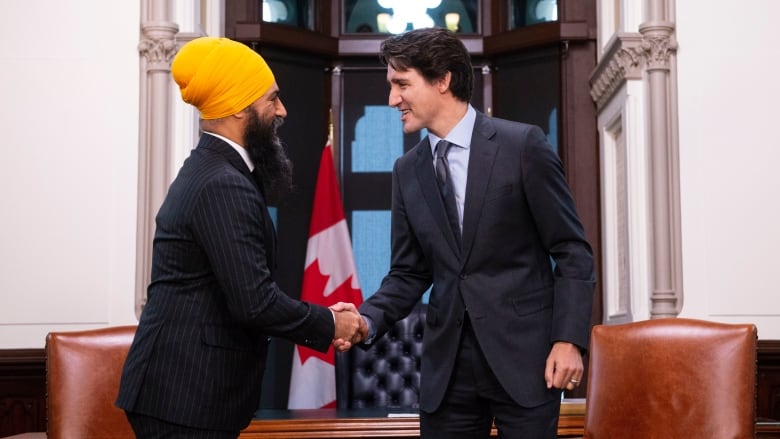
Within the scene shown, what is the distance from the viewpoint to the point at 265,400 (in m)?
5.60

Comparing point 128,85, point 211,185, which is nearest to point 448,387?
point 211,185

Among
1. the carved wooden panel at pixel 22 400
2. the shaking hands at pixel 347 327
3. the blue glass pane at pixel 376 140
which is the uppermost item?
the blue glass pane at pixel 376 140

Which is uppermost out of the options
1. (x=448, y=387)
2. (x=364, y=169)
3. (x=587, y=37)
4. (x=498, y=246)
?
(x=587, y=37)

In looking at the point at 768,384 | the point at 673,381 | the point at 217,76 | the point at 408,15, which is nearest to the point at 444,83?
the point at 217,76

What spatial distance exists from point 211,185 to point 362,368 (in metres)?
2.76

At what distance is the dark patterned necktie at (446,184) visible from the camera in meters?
2.62

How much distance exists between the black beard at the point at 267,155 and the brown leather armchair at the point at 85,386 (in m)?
1.18

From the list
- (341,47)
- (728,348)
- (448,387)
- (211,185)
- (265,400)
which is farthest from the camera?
(341,47)

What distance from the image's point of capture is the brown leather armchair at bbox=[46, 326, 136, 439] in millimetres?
3312

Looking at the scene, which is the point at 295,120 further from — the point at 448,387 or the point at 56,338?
the point at 448,387

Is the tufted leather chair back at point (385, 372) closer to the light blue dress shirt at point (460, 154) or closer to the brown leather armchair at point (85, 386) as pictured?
the brown leather armchair at point (85, 386)

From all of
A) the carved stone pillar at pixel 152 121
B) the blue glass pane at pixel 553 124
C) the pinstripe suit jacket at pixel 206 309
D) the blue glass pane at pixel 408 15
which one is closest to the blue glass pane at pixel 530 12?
the blue glass pane at pixel 408 15

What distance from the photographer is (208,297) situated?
2.24 m

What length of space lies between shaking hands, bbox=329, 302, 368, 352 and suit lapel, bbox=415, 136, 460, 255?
0.36 m
